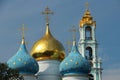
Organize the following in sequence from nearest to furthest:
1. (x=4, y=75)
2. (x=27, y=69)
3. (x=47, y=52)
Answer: (x=4, y=75)
(x=27, y=69)
(x=47, y=52)

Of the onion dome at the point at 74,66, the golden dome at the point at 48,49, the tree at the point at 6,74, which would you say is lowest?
the tree at the point at 6,74

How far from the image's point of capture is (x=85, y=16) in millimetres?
48562

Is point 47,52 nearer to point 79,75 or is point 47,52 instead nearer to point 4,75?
point 79,75

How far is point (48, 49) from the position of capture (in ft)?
112

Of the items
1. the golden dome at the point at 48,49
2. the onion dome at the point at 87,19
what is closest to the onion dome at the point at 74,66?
the golden dome at the point at 48,49

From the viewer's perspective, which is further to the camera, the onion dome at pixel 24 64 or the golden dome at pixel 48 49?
the golden dome at pixel 48 49

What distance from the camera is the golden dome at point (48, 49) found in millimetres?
33938

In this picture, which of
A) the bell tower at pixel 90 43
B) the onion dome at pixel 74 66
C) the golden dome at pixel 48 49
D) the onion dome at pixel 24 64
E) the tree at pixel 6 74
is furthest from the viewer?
the bell tower at pixel 90 43

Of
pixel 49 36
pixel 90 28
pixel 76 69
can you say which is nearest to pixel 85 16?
pixel 90 28

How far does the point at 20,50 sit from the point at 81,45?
14.6m

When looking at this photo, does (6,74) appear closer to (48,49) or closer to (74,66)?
(74,66)

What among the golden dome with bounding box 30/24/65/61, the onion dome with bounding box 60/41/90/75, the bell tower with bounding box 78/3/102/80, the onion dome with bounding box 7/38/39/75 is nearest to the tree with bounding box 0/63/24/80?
the onion dome with bounding box 7/38/39/75

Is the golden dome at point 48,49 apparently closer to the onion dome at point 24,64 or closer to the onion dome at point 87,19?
the onion dome at point 24,64

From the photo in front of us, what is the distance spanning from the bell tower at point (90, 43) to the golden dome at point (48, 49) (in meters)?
11.3
